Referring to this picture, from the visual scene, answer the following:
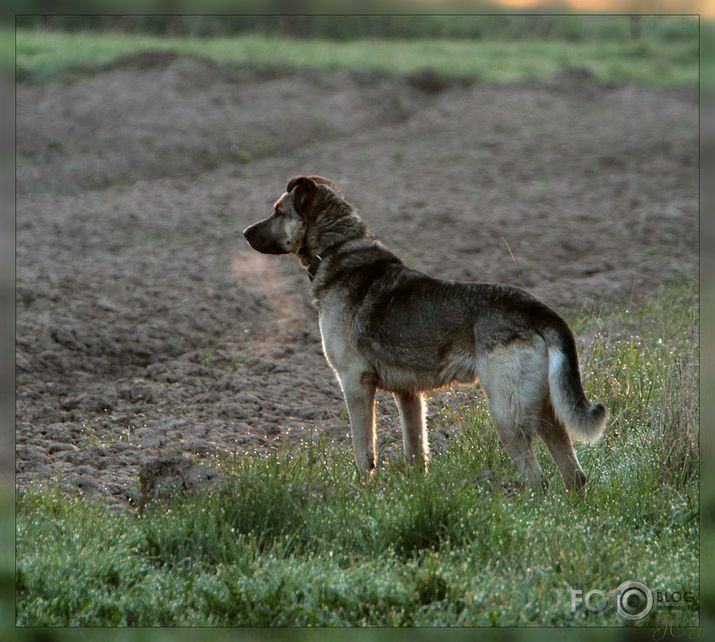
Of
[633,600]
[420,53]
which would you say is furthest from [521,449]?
[420,53]

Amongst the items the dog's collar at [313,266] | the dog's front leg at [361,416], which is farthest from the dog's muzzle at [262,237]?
the dog's front leg at [361,416]

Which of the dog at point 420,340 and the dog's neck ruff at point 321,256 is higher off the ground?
the dog's neck ruff at point 321,256

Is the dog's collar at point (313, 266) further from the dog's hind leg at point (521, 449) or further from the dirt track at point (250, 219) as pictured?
the dog's hind leg at point (521, 449)

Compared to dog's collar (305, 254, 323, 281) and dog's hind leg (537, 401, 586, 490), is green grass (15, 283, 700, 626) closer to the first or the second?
dog's hind leg (537, 401, 586, 490)

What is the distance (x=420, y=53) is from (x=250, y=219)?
39.4ft

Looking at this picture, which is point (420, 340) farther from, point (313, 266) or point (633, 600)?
point (633, 600)

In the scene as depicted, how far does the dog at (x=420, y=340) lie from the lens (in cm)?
508

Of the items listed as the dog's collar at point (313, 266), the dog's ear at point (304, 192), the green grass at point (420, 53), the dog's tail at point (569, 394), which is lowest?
the dog's tail at point (569, 394)

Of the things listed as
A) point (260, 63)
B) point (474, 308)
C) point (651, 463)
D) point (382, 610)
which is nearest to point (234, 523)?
point (382, 610)

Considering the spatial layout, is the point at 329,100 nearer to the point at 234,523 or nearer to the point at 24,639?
the point at 234,523

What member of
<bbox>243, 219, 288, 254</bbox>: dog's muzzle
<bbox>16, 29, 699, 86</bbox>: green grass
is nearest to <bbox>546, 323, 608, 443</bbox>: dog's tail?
<bbox>243, 219, 288, 254</bbox>: dog's muzzle

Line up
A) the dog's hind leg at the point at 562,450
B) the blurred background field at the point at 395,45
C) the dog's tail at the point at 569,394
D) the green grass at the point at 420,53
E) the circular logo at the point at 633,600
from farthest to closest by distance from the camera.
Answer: the green grass at the point at 420,53 < the blurred background field at the point at 395,45 < the dog's hind leg at the point at 562,450 < the dog's tail at the point at 569,394 < the circular logo at the point at 633,600

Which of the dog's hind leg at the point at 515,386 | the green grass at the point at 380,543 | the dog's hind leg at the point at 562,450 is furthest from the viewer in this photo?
the dog's hind leg at the point at 562,450

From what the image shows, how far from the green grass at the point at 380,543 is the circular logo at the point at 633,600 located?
0.04m
